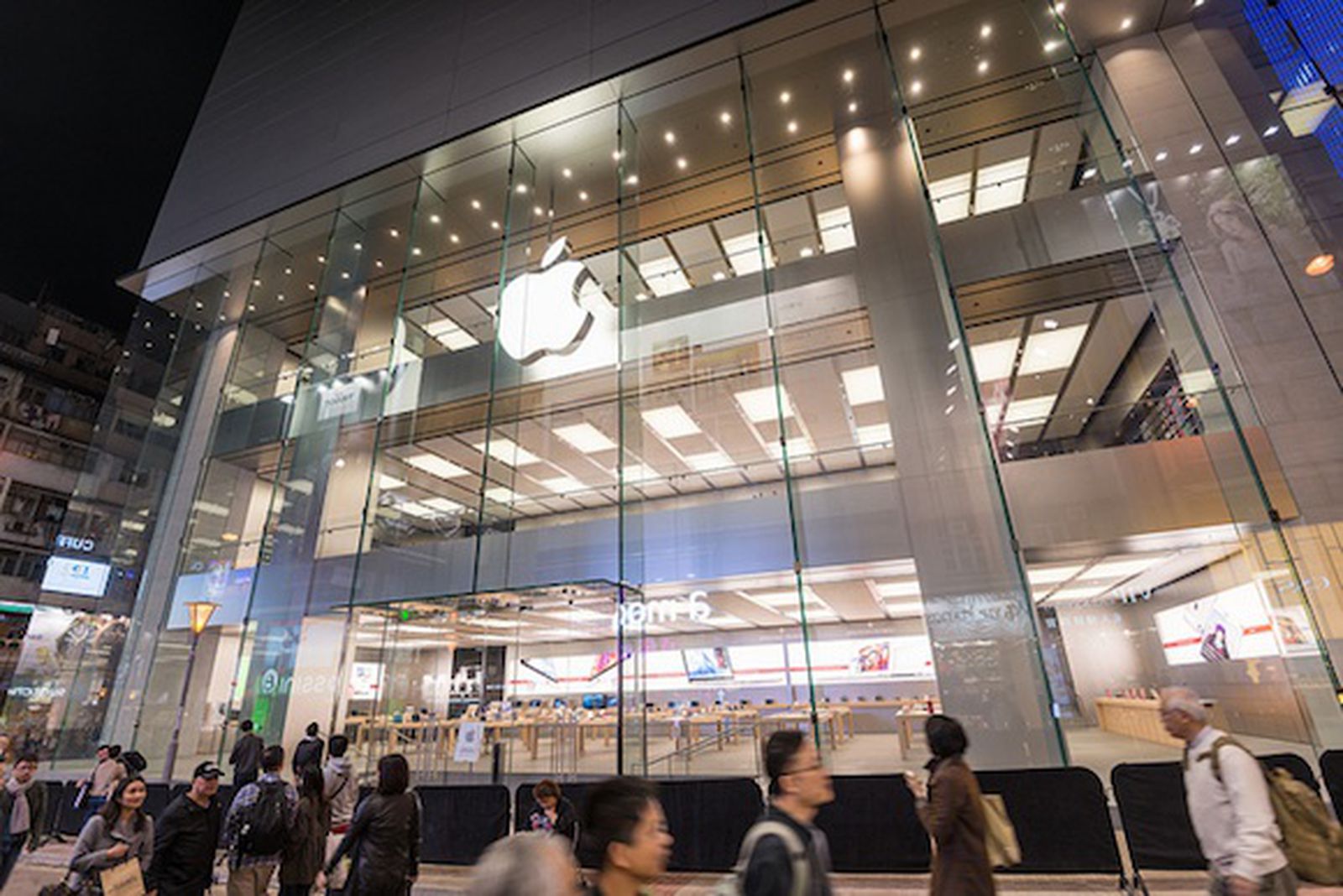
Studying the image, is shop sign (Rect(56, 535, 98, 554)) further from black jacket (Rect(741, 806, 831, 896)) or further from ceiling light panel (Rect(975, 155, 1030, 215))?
ceiling light panel (Rect(975, 155, 1030, 215))

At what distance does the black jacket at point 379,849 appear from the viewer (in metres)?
3.16

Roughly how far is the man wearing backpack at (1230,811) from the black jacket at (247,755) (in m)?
9.33

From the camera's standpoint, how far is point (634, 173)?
10141 mm

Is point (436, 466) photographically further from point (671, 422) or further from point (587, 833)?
point (587, 833)

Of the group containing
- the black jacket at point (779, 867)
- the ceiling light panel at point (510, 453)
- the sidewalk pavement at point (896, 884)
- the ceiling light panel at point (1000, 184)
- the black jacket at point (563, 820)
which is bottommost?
the sidewalk pavement at point (896, 884)

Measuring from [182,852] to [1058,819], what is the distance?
5692 millimetres

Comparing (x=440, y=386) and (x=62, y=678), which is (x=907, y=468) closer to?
(x=440, y=386)

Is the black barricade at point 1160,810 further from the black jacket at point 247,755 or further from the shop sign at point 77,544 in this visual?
the shop sign at point 77,544

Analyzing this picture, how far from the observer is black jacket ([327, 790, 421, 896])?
10.4ft

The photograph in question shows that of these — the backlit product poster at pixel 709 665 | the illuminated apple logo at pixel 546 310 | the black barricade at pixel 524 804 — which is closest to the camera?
the black barricade at pixel 524 804

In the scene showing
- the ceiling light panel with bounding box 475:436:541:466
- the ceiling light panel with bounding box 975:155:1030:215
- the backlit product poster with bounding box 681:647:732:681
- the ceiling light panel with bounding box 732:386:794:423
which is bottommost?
the backlit product poster with bounding box 681:647:732:681

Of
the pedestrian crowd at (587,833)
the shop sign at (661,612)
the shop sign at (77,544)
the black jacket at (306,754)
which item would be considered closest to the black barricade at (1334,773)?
the pedestrian crowd at (587,833)

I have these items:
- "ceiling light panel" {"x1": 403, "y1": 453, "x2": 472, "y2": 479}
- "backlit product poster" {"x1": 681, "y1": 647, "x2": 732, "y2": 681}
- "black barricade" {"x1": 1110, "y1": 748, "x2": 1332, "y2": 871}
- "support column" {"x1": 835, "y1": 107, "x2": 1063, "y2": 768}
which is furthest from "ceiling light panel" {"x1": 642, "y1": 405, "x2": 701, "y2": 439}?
"backlit product poster" {"x1": 681, "y1": 647, "x2": 732, "y2": 681}

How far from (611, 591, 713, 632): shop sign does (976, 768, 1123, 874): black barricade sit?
12.8ft
